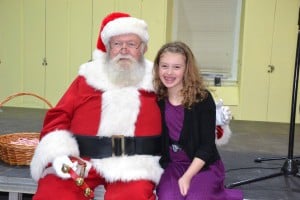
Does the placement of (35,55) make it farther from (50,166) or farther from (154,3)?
(50,166)

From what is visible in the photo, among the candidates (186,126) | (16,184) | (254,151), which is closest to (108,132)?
(186,126)

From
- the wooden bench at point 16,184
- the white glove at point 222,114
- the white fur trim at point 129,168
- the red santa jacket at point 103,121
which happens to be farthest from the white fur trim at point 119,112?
the wooden bench at point 16,184

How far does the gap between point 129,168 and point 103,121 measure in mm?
222

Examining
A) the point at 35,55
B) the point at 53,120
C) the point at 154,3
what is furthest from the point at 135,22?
the point at 35,55

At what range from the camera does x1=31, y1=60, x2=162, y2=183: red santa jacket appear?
62.1 inches

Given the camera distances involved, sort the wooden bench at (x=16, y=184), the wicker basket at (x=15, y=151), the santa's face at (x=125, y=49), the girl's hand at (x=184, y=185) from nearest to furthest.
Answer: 1. the girl's hand at (x=184, y=185)
2. the santa's face at (x=125, y=49)
3. the wooden bench at (x=16, y=184)
4. the wicker basket at (x=15, y=151)

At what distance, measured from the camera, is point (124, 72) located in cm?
169

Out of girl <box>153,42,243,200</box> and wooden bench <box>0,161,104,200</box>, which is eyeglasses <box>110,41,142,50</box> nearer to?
girl <box>153,42,243,200</box>

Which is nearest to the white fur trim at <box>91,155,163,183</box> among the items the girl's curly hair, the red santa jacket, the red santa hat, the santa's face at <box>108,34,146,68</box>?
the red santa jacket

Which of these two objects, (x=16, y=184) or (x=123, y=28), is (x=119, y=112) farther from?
(x=16, y=184)

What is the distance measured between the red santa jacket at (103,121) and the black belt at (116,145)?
2 cm

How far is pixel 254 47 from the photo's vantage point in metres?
4.49

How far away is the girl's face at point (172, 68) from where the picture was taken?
5.25 ft

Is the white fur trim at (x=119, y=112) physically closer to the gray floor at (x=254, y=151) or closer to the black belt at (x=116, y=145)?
the black belt at (x=116, y=145)
